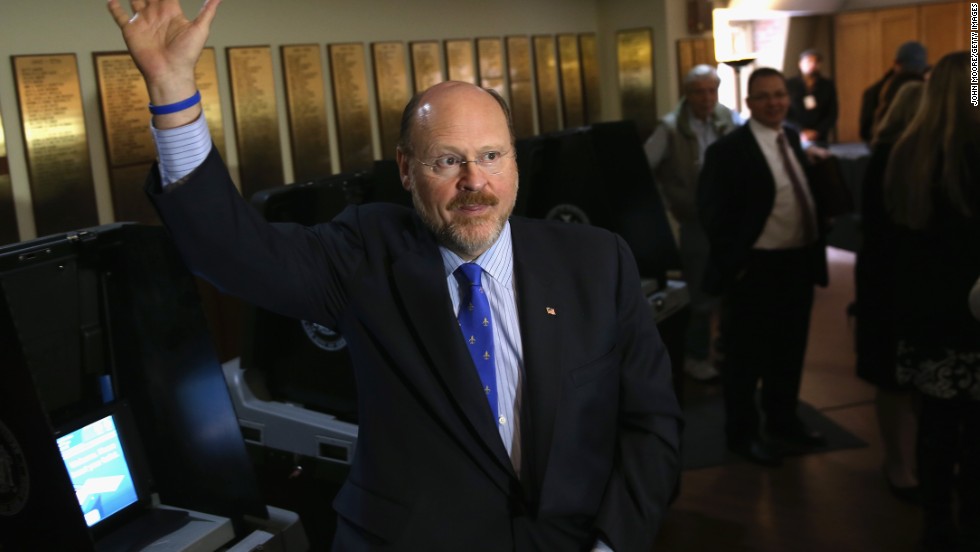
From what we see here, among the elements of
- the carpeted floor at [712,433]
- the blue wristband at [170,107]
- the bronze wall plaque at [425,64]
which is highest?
the bronze wall plaque at [425,64]

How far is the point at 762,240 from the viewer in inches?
147

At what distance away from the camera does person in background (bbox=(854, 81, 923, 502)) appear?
3.16 meters

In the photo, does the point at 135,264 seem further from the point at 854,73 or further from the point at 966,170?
the point at 854,73

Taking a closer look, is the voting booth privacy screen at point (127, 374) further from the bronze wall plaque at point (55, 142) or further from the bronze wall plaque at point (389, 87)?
the bronze wall plaque at point (389, 87)

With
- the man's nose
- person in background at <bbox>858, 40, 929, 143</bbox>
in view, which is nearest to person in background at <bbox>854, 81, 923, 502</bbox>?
person in background at <bbox>858, 40, 929, 143</bbox>

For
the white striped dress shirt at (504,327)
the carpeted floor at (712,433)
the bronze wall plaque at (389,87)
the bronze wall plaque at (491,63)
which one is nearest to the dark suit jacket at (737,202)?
the carpeted floor at (712,433)

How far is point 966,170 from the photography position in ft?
9.18

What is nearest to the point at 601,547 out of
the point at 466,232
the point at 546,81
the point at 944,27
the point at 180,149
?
the point at 466,232

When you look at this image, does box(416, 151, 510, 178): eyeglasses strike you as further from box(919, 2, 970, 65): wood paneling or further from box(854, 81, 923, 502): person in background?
box(919, 2, 970, 65): wood paneling

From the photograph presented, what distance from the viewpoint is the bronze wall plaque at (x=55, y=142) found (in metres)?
3.02

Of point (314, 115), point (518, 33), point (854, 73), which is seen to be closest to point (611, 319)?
point (314, 115)

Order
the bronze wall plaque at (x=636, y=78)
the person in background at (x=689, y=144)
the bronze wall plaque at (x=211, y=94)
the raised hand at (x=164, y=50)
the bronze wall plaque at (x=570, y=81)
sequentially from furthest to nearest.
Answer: the bronze wall plaque at (x=636, y=78) < the bronze wall plaque at (x=570, y=81) < the person in background at (x=689, y=144) < the bronze wall plaque at (x=211, y=94) < the raised hand at (x=164, y=50)

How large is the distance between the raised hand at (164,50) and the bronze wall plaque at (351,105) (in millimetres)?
2966

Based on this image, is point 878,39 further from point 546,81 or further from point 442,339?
point 442,339
